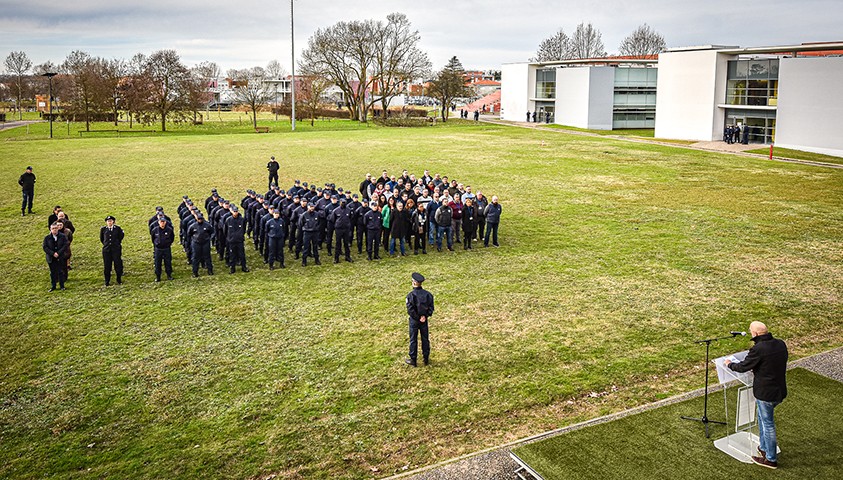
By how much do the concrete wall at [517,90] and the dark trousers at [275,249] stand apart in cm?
5890

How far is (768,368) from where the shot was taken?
783 cm

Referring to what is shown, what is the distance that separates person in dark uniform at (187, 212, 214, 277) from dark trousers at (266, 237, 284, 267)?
5.01 feet

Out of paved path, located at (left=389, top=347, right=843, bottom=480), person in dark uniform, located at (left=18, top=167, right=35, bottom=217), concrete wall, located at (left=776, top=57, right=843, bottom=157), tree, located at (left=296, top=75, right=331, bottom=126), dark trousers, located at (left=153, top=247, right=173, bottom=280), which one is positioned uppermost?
tree, located at (left=296, top=75, right=331, bottom=126)

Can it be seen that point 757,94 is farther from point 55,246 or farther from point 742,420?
point 55,246

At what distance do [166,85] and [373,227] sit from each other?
5291cm

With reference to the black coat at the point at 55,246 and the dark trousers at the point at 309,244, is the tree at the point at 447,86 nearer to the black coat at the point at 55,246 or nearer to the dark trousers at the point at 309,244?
the dark trousers at the point at 309,244

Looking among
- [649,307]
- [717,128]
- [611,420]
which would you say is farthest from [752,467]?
[717,128]

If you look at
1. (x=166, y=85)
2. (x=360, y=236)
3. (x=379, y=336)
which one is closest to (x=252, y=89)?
(x=166, y=85)

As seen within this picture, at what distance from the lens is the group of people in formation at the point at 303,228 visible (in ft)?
52.9

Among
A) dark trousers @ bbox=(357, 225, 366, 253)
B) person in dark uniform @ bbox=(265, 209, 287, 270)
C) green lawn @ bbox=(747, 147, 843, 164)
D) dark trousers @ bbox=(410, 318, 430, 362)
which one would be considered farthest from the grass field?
green lawn @ bbox=(747, 147, 843, 164)

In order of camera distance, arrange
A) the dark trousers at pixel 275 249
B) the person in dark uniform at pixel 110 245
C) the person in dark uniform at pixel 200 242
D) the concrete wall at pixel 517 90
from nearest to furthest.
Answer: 1. the person in dark uniform at pixel 110 245
2. the person in dark uniform at pixel 200 242
3. the dark trousers at pixel 275 249
4. the concrete wall at pixel 517 90

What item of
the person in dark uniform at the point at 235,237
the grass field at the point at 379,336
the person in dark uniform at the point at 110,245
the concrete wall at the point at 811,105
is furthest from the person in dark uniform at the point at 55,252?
the concrete wall at the point at 811,105

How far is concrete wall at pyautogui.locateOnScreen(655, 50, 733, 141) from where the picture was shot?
158 ft

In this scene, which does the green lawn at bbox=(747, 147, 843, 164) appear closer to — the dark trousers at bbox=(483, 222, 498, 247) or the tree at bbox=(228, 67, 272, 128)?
the dark trousers at bbox=(483, 222, 498, 247)
